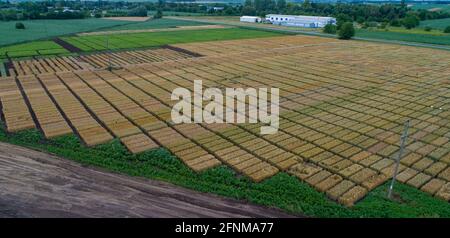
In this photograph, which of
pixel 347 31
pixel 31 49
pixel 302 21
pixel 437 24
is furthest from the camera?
pixel 302 21

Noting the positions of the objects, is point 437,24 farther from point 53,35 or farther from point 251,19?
point 53,35

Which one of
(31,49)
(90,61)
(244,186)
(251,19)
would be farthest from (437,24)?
(244,186)

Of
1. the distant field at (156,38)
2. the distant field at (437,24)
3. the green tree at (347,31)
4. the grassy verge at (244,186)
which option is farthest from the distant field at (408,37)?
the grassy verge at (244,186)

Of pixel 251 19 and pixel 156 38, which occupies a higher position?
pixel 251 19

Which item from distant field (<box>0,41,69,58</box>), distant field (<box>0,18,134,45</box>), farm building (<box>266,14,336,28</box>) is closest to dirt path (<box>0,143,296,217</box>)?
distant field (<box>0,41,69,58</box>)

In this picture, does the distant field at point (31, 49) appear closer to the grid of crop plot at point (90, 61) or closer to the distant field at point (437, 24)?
the grid of crop plot at point (90, 61)
